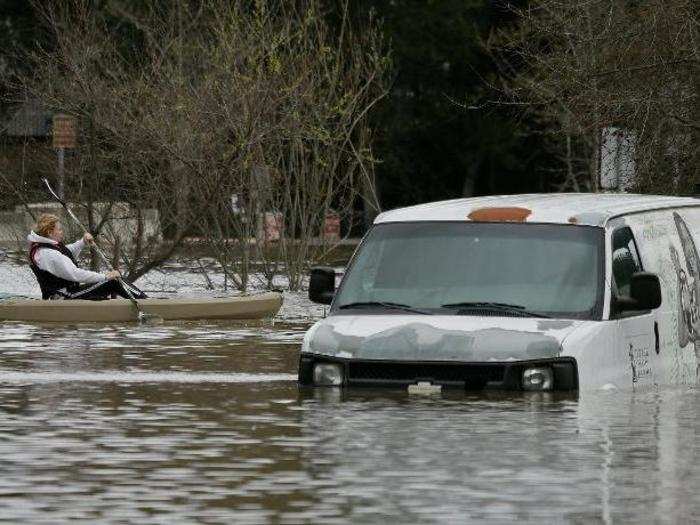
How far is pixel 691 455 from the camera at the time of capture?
13.5 m

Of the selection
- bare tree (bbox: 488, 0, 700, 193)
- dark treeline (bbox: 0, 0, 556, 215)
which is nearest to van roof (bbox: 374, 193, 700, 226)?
bare tree (bbox: 488, 0, 700, 193)

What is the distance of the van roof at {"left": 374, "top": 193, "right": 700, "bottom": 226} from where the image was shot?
16.3m

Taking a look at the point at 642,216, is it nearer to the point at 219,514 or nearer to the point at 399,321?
the point at 399,321

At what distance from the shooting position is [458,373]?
49.2 ft

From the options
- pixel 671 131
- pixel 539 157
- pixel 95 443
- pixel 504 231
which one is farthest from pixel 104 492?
pixel 539 157

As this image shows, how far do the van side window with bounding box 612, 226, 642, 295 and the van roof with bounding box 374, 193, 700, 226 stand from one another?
0.14m

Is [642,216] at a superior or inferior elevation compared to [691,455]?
superior

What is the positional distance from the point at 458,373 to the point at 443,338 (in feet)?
0.74

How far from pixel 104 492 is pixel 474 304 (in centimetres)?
417

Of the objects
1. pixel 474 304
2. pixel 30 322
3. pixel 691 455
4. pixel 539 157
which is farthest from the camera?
pixel 539 157

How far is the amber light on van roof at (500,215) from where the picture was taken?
16328 millimetres

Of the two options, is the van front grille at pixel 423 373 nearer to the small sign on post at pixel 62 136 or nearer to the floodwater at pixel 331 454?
the floodwater at pixel 331 454

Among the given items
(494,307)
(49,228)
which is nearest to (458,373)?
(494,307)

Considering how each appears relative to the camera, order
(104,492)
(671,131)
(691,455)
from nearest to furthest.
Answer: (104,492) → (691,455) → (671,131)
